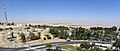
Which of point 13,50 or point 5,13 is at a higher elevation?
point 5,13

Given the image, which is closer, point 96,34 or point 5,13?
point 5,13

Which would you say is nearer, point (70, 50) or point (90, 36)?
point (70, 50)

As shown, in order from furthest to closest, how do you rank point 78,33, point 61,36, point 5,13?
point 78,33 < point 61,36 < point 5,13

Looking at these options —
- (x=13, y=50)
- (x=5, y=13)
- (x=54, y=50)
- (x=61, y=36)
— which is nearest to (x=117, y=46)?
(x=54, y=50)

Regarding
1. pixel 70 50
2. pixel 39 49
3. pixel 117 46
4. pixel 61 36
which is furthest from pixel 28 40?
pixel 117 46

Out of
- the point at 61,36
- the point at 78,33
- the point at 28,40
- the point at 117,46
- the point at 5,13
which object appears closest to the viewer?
the point at 5,13

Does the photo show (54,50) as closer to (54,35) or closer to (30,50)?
(30,50)

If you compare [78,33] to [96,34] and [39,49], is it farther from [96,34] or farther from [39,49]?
[39,49]

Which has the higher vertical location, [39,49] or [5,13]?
[5,13]

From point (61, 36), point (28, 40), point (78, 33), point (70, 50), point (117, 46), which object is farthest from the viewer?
point (78, 33)
